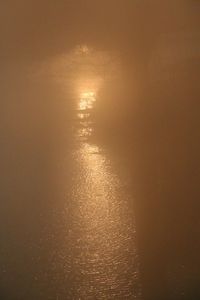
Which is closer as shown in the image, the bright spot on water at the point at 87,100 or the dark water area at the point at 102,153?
the dark water area at the point at 102,153

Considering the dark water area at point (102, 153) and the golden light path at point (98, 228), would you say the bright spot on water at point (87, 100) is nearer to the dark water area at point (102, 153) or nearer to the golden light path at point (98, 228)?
the dark water area at point (102, 153)

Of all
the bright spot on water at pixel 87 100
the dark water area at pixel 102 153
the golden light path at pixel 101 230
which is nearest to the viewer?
the golden light path at pixel 101 230

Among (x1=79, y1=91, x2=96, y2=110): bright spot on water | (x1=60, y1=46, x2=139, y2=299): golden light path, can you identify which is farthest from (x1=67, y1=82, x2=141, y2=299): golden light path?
(x1=79, y1=91, x2=96, y2=110): bright spot on water

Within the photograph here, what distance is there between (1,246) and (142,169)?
52.6 inches

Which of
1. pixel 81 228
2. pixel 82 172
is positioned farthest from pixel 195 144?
pixel 81 228

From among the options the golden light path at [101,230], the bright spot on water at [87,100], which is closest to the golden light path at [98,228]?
the golden light path at [101,230]

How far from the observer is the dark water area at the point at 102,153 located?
10.6ft

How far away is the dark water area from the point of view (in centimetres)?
323

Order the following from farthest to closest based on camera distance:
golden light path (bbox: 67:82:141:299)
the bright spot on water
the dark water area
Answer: the bright spot on water, the dark water area, golden light path (bbox: 67:82:141:299)

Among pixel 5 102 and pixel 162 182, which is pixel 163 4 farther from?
pixel 162 182

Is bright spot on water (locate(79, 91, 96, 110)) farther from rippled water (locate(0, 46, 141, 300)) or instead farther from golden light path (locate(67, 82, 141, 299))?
golden light path (locate(67, 82, 141, 299))

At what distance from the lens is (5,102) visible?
5.19 m

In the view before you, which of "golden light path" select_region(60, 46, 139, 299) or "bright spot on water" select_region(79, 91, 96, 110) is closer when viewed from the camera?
"golden light path" select_region(60, 46, 139, 299)

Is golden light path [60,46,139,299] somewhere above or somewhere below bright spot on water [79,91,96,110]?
below
